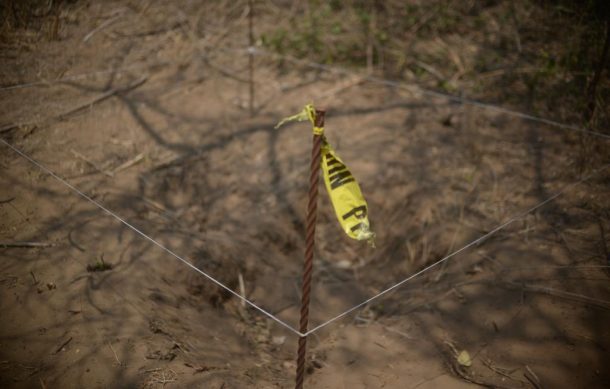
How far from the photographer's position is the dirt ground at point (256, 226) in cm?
234

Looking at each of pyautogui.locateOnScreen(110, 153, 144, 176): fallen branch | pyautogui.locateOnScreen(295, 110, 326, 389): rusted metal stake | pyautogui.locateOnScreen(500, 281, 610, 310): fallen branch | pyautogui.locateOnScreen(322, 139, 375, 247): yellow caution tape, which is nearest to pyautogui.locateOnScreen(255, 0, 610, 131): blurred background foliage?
pyautogui.locateOnScreen(500, 281, 610, 310): fallen branch

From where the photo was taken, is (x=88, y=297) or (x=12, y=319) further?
(x=88, y=297)

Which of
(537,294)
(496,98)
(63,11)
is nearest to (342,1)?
(496,98)

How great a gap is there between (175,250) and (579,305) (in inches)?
99.0

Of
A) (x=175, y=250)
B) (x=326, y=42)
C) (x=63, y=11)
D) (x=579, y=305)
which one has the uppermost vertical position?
(x=63, y=11)

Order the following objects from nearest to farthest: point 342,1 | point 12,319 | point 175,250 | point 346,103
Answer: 1. point 12,319
2. point 175,250
3. point 346,103
4. point 342,1

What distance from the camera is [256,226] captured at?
347cm

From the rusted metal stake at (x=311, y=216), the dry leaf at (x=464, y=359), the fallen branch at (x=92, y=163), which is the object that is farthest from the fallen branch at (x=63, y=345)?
the dry leaf at (x=464, y=359)

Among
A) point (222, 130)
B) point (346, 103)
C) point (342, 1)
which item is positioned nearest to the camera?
point (222, 130)

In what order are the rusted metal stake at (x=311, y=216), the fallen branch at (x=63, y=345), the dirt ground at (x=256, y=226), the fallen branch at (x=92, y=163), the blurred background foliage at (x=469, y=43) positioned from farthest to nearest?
the blurred background foliage at (x=469, y=43)
the fallen branch at (x=92, y=163)
the dirt ground at (x=256, y=226)
the fallen branch at (x=63, y=345)
the rusted metal stake at (x=311, y=216)

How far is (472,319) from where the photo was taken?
2693 millimetres

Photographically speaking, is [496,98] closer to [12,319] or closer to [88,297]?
[88,297]

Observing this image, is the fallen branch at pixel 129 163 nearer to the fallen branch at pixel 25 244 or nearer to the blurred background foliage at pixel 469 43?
→ the fallen branch at pixel 25 244

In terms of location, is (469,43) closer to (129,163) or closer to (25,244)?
(129,163)
